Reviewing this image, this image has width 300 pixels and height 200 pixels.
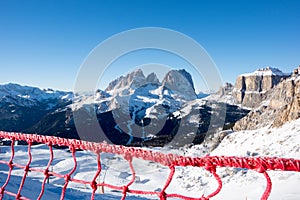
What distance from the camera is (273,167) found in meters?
2.29

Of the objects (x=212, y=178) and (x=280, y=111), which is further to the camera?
(x=280, y=111)

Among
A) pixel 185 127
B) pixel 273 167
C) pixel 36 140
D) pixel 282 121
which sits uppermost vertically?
pixel 185 127

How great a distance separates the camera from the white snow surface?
82.2ft

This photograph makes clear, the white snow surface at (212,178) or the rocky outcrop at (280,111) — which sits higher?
the rocky outcrop at (280,111)

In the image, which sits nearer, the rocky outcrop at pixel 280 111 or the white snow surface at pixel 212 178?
the white snow surface at pixel 212 178

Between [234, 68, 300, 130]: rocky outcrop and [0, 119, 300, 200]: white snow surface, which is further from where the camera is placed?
[234, 68, 300, 130]: rocky outcrop

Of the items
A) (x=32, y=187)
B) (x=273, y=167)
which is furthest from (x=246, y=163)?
(x=32, y=187)

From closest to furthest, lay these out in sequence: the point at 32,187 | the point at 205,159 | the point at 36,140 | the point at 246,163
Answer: the point at 246,163 → the point at 205,159 → the point at 36,140 → the point at 32,187

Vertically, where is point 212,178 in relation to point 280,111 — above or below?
below

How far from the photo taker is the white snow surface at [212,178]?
2505cm

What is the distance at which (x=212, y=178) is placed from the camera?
37.8 m

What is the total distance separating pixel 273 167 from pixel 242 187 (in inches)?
1266

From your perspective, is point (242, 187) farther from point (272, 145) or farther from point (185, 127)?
point (185, 127)

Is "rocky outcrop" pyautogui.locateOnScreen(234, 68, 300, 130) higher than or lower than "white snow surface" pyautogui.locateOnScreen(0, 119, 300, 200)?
higher
